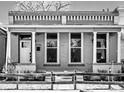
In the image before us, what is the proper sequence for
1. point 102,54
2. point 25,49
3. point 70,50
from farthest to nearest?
point 25,49
point 102,54
point 70,50

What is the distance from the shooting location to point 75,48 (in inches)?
518

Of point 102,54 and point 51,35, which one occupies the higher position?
point 51,35

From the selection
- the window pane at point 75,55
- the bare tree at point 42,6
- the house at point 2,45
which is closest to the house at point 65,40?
the window pane at point 75,55

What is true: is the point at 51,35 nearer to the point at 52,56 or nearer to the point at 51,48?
the point at 51,48

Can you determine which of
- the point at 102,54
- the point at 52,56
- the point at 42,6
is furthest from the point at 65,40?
the point at 42,6

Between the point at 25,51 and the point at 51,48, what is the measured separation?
193 centimetres

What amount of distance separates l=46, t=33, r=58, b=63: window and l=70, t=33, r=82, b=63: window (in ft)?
3.44

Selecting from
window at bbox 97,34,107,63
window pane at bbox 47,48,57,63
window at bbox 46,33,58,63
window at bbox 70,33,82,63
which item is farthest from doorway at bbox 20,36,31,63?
window at bbox 97,34,107,63

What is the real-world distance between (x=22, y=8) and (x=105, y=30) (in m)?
A: 19.4

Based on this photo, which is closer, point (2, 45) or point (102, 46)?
point (102, 46)

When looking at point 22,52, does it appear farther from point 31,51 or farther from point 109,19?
point 109,19

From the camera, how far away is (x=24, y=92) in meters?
7.50

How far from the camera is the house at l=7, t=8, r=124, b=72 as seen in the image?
12.3 m

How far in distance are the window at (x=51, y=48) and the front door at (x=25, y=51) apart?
137 cm
